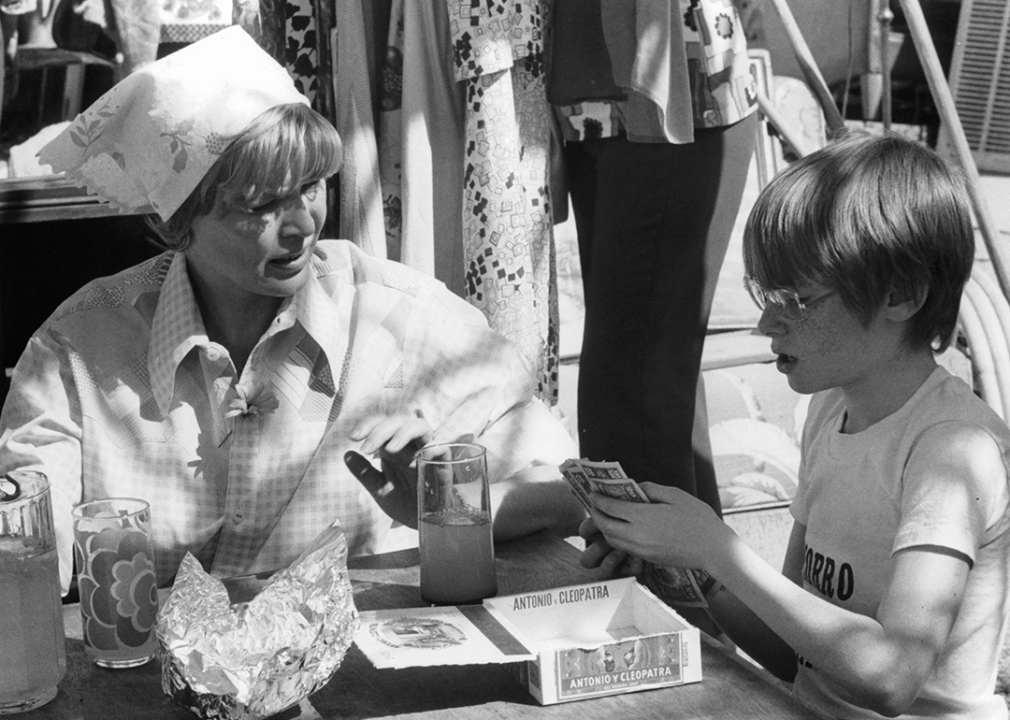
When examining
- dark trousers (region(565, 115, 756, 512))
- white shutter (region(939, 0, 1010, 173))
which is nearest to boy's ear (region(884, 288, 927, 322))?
dark trousers (region(565, 115, 756, 512))

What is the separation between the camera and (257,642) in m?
1.20

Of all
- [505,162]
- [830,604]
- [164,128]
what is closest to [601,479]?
[830,604]

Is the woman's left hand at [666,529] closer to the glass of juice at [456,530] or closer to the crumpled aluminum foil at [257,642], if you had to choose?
the glass of juice at [456,530]

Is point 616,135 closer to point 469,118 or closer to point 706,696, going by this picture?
point 469,118

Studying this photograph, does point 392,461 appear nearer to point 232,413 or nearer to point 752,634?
point 232,413

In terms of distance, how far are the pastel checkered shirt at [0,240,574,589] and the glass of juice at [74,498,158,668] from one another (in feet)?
1.32

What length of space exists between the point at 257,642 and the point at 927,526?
2.40 feet

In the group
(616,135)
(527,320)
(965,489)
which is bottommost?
(527,320)

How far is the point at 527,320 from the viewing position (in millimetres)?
2584

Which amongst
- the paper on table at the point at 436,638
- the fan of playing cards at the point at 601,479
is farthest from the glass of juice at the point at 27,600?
the fan of playing cards at the point at 601,479

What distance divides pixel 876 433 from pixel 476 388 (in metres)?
0.59

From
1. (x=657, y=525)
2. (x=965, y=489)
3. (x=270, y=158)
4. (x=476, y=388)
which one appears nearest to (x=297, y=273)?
(x=270, y=158)

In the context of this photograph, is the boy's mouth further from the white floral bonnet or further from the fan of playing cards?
the white floral bonnet

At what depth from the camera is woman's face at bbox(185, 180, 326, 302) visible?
1866 mm
